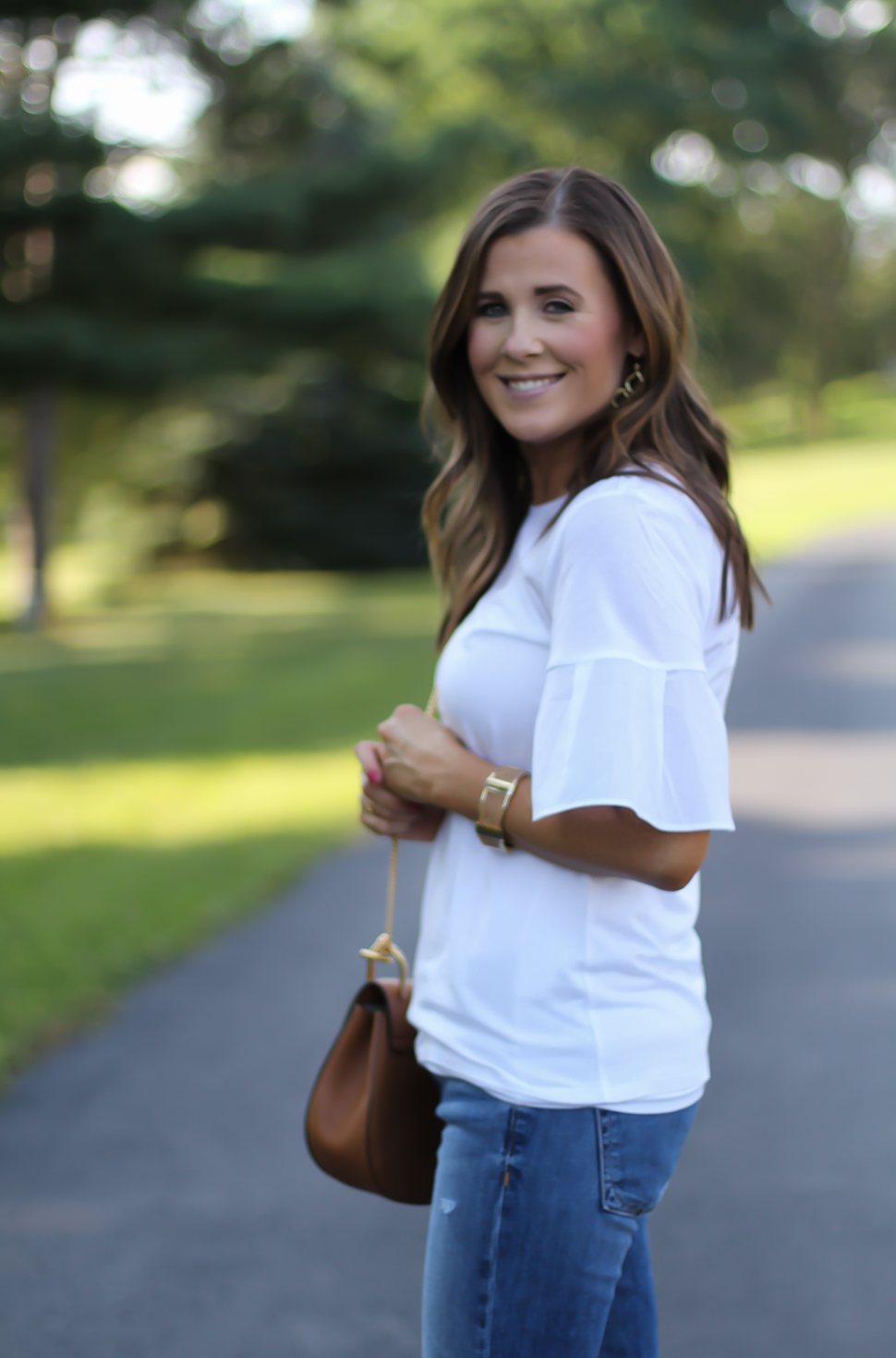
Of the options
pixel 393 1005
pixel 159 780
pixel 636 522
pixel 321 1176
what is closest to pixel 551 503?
pixel 636 522

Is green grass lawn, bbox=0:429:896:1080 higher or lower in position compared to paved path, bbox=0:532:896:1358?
lower

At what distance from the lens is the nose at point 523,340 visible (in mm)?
1741

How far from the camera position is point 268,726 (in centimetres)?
1033

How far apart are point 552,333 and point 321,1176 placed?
8.12ft

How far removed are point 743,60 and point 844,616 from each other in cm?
2629

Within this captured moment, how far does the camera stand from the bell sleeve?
147 centimetres

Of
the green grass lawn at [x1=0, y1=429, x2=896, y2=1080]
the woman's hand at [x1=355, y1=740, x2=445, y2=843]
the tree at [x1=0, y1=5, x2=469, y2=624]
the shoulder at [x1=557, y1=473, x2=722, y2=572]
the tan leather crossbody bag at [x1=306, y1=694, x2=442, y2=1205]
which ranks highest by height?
the tree at [x1=0, y1=5, x2=469, y2=624]

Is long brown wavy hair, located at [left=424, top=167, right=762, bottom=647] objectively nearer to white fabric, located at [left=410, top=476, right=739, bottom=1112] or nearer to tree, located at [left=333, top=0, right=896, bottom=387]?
white fabric, located at [left=410, top=476, right=739, bottom=1112]

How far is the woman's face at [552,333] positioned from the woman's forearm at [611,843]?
495 millimetres

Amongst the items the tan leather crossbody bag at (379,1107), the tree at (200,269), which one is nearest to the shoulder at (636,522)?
the tan leather crossbody bag at (379,1107)

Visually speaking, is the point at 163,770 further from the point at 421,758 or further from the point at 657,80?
the point at 657,80

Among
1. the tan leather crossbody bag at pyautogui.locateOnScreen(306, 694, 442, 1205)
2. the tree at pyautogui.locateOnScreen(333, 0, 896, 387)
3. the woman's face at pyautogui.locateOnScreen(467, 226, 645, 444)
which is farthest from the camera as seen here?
the tree at pyautogui.locateOnScreen(333, 0, 896, 387)

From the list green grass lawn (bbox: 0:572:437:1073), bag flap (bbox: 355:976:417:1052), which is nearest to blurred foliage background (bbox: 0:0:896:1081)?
green grass lawn (bbox: 0:572:437:1073)

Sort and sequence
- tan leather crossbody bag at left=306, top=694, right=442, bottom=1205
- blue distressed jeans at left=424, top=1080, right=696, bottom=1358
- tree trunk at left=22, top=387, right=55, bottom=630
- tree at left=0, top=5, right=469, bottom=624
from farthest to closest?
1. tree trunk at left=22, top=387, right=55, bottom=630
2. tree at left=0, top=5, right=469, bottom=624
3. tan leather crossbody bag at left=306, top=694, right=442, bottom=1205
4. blue distressed jeans at left=424, top=1080, right=696, bottom=1358
